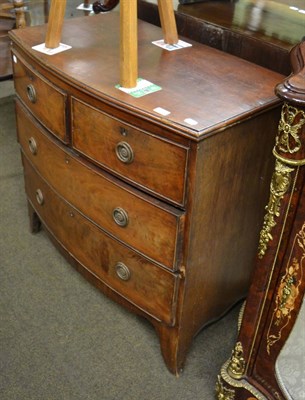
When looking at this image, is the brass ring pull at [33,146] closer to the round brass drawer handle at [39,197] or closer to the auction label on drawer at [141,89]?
the round brass drawer handle at [39,197]

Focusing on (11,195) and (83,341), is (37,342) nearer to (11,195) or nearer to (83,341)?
(83,341)

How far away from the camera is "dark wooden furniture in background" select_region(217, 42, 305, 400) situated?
36.8 inches

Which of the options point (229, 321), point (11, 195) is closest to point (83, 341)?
point (229, 321)

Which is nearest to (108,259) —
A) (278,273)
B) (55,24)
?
(278,273)

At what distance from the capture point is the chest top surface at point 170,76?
1137 mm

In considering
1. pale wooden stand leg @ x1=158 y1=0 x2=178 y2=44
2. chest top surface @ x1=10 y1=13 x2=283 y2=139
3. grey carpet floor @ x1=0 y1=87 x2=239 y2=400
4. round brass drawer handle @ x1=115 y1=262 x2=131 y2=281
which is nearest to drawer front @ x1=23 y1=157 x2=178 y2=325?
round brass drawer handle @ x1=115 y1=262 x2=131 y2=281

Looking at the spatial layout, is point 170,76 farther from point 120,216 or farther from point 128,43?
point 120,216

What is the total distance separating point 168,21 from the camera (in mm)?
1443

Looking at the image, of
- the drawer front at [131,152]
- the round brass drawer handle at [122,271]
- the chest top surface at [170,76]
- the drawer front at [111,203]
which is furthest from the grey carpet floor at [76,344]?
the chest top surface at [170,76]

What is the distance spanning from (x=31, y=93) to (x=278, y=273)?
0.90 m

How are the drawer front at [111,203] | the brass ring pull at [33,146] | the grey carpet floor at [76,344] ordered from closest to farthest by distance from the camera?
the drawer front at [111,203] → the grey carpet floor at [76,344] → the brass ring pull at [33,146]

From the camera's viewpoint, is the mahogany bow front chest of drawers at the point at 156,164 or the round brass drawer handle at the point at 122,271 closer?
the mahogany bow front chest of drawers at the point at 156,164

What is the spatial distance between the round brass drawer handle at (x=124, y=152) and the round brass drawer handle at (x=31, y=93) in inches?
16.0

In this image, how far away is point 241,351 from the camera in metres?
1.31
